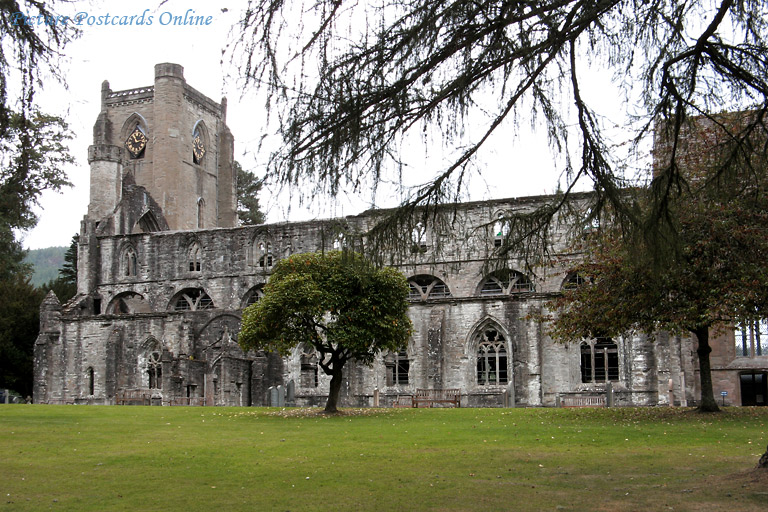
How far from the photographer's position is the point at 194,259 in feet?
145

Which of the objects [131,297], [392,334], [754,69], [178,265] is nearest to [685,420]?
[392,334]

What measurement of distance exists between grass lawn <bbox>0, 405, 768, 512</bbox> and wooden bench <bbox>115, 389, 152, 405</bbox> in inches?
692

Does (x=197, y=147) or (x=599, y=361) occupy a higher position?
(x=197, y=147)

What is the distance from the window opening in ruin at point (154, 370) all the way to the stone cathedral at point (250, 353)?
73 mm

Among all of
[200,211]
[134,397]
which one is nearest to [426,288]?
[134,397]

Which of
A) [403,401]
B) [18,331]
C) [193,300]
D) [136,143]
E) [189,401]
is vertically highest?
[136,143]

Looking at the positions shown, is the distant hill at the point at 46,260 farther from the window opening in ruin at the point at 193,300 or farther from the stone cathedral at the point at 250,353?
the window opening in ruin at the point at 193,300

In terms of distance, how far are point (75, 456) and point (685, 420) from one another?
13494mm

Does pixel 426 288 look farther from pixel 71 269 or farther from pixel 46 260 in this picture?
pixel 46 260

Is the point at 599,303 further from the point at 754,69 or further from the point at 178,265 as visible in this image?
the point at 178,265

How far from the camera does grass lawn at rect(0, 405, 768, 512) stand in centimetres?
926

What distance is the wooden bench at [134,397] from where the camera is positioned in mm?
37812

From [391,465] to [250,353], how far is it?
89.6 ft

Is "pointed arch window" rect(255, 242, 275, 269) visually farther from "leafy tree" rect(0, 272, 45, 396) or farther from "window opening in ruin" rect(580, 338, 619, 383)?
"window opening in ruin" rect(580, 338, 619, 383)
